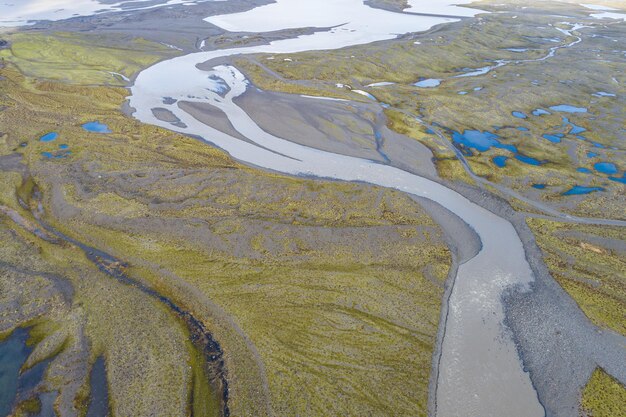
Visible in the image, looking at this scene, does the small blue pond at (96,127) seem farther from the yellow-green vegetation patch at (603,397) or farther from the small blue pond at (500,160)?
the yellow-green vegetation patch at (603,397)

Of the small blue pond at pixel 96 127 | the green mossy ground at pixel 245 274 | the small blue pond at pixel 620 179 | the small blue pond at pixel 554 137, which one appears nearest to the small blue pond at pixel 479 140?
the small blue pond at pixel 554 137

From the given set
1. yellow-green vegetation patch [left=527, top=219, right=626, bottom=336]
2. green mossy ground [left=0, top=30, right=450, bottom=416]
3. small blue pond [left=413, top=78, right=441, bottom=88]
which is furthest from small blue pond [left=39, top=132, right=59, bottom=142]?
small blue pond [left=413, top=78, right=441, bottom=88]

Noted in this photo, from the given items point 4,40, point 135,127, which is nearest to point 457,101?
point 135,127

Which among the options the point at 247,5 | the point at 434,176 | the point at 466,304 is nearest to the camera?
the point at 466,304

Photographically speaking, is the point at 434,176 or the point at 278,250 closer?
the point at 278,250

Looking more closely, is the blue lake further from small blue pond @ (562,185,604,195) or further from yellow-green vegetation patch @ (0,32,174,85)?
yellow-green vegetation patch @ (0,32,174,85)

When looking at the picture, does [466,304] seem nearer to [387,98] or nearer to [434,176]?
[434,176]

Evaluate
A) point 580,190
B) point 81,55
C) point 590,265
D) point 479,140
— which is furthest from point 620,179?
point 81,55
